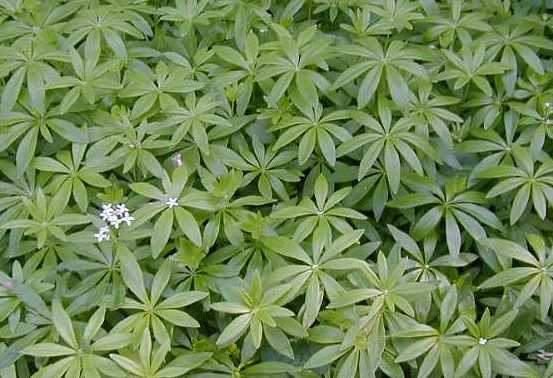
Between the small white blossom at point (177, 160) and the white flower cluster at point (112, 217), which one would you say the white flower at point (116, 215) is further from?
the small white blossom at point (177, 160)

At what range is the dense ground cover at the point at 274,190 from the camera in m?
2.64

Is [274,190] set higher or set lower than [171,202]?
lower

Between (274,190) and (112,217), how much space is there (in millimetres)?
654

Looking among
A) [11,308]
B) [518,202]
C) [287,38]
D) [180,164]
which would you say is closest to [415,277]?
[518,202]

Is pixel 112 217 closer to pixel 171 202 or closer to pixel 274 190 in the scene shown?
pixel 171 202

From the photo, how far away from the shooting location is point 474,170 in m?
3.13

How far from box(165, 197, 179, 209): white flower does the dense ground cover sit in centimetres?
1

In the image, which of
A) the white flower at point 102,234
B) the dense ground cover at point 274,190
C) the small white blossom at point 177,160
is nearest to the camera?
the dense ground cover at point 274,190

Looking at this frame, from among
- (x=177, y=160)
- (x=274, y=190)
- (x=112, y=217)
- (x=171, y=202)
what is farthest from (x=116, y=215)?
(x=274, y=190)

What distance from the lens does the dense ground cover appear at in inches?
104

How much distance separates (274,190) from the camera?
3.08 meters

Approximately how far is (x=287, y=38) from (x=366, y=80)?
0.44 m

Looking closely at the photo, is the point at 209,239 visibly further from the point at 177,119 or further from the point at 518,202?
the point at 518,202

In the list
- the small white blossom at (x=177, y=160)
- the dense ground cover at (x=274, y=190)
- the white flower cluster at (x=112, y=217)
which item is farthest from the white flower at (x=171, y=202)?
the small white blossom at (x=177, y=160)
